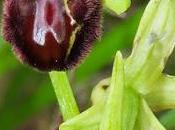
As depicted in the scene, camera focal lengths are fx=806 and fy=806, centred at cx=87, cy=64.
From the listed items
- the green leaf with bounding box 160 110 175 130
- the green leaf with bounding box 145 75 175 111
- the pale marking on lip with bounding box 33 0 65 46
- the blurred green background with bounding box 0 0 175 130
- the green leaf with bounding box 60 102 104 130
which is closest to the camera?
the pale marking on lip with bounding box 33 0 65 46

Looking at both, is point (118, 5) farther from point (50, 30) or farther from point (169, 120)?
point (169, 120)

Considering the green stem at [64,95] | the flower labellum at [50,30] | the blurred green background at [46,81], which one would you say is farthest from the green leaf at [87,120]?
the blurred green background at [46,81]

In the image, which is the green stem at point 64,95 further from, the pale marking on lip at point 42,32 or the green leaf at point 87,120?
the pale marking on lip at point 42,32

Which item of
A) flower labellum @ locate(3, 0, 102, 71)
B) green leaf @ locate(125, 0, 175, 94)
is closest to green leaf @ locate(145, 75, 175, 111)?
green leaf @ locate(125, 0, 175, 94)

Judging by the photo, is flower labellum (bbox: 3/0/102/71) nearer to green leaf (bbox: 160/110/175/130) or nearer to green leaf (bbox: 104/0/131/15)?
green leaf (bbox: 104/0/131/15)

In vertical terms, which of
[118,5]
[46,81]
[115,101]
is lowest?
[46,81]

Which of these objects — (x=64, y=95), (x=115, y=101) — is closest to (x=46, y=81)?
(x=64, y=95)

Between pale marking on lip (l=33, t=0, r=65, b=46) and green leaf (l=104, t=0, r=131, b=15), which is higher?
pale marking on lip (l=33, t=0, r=65, b=46)
